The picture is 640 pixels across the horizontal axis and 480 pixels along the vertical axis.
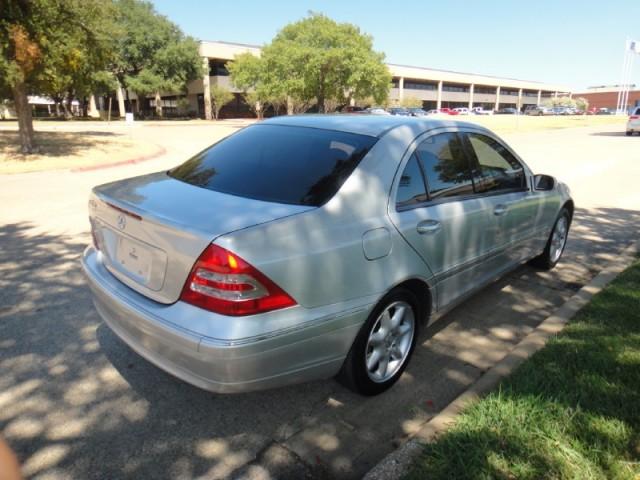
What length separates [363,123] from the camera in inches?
133

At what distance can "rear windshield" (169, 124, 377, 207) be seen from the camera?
2783 mm

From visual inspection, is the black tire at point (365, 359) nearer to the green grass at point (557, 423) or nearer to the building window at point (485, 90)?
the green grass at point (557, 423)

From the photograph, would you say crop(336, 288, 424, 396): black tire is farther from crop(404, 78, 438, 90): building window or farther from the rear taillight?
crop(404, 78, 438, 90): building window

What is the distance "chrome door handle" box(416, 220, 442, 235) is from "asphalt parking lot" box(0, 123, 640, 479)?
1.01m

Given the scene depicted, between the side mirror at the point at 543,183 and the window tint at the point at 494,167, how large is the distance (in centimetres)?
29

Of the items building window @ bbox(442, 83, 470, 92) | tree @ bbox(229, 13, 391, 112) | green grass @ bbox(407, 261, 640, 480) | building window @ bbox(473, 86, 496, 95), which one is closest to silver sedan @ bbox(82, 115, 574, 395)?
green grass @ bbox(407, 261, 640, 480)

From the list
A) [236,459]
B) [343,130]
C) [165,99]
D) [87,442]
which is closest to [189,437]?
[236,459]

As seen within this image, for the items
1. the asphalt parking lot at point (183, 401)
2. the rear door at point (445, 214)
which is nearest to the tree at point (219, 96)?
the asphalt parking lot at point (183, 401)

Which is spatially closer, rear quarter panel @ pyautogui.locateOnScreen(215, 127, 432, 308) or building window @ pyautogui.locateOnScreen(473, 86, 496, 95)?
rear quarter panel @ pyautogui.locateOnScreen(215, 127, 432, 308)

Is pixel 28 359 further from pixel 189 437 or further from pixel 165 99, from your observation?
pixel 165 99

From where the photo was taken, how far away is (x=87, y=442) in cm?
262

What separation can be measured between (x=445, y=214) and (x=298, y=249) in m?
1.31

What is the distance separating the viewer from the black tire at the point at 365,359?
Answer: 9.06ft

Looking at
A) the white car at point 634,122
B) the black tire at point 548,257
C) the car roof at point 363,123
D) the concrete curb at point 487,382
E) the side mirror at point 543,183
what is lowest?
the concrete curb at point 487,382
